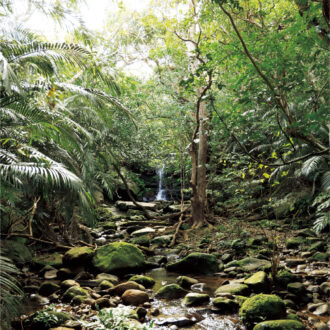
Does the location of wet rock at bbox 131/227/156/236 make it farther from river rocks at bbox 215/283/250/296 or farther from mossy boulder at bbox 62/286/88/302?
river rocks at bbox 215/283/250/296

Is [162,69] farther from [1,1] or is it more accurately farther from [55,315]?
[55,315]

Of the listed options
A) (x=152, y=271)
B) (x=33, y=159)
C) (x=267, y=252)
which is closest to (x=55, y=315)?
(x=33, y=159)

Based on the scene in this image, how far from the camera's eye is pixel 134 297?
15.1 ft

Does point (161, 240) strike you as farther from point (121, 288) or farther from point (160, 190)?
point (160, 190)

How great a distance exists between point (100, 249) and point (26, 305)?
2.32 meters

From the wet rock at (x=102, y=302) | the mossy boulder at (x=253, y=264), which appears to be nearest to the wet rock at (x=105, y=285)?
the wet rock at (x=102, y=302)

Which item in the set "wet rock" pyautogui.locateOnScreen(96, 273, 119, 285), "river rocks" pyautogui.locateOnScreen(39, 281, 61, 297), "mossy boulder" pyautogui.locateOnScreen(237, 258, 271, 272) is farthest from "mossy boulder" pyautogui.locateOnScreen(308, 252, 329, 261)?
"river rocks" pyautogui.locateOnScreen(39, 281, 61, 297)

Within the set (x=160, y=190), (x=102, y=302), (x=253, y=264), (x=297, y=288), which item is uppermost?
(x=160, y=190)

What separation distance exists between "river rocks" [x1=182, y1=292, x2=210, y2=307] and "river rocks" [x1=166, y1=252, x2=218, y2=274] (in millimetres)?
1748

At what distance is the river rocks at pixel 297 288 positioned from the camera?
14.7 feet

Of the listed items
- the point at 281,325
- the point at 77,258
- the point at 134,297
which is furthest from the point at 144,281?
the point at 281,325

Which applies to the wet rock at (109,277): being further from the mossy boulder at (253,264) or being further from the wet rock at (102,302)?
the mossy boulder at (253,264)

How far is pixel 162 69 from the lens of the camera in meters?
12.2

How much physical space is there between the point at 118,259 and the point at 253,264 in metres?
2.88
